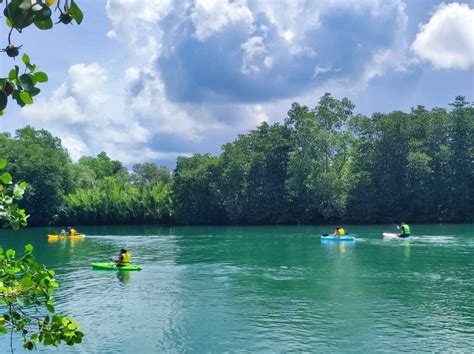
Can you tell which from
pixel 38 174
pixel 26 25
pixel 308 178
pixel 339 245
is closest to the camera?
pixel 26 25

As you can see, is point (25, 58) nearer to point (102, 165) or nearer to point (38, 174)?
point (38, 174)

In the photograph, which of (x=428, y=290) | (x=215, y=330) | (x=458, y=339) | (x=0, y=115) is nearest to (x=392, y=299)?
(x=428, y=290)

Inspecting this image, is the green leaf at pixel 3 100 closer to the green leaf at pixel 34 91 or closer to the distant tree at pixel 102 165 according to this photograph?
the green leaf at pixel 34 91

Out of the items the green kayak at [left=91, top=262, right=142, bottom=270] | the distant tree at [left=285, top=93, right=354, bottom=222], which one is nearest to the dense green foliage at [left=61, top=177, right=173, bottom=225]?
the distant tree at [left=285, top=93, right=354, bottom=222]

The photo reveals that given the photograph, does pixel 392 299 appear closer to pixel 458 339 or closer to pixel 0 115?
pixel 458 339

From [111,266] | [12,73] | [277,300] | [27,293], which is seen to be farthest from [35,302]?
[111,266]

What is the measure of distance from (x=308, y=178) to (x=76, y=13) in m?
56.0

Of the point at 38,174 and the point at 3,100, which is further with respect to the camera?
the point at 38,174

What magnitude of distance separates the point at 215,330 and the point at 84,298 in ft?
22.5

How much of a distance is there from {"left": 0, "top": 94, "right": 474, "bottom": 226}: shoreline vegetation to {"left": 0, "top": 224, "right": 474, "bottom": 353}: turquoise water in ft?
81.0

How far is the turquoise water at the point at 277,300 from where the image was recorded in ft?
44.6

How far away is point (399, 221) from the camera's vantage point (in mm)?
56344

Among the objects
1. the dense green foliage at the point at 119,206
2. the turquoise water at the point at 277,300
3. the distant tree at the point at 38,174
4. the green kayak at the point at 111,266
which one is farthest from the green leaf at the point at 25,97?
the distant tree at the point at 38,174

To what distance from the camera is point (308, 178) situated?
57594 mm
